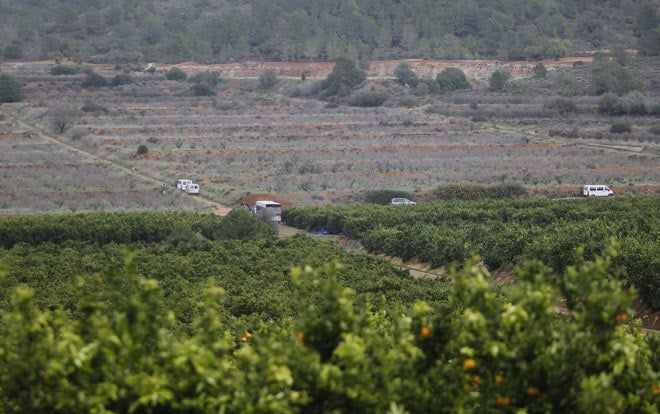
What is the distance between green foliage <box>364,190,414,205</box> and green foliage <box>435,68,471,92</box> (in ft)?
125

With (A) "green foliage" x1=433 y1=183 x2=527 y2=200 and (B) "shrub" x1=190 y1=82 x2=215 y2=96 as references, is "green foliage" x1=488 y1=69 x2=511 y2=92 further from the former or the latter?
(A) "green foliage" x1=433 y1=183 x2=527 y2=200

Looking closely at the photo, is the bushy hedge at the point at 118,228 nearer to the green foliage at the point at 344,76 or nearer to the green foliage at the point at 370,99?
the green foliage at the point at 370,99

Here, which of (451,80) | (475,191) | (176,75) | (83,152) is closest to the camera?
(475,191)

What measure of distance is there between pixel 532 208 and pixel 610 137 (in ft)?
81.6

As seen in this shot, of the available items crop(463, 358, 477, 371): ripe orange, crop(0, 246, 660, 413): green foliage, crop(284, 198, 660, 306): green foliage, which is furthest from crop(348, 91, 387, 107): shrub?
crop(463, 358, 477, 371): ripe orange

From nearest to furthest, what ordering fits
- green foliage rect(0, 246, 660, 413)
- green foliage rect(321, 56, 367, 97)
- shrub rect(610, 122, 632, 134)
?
green foliage rect(0, 246, 660, 413)
shrub rect(610, 122, 632, 134)
green foliage rect(321, 56, 367, 97)

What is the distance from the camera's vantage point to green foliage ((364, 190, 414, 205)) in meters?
43.4

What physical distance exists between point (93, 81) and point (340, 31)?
31.7 m

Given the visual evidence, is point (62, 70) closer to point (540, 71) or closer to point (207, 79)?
point (207, 79)

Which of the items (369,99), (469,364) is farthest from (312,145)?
(469,364)

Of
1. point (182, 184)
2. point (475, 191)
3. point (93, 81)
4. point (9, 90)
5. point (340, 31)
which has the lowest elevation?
point (93, 81)

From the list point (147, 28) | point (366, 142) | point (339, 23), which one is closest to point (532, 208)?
point (366, 142)

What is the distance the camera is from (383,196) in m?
43.5

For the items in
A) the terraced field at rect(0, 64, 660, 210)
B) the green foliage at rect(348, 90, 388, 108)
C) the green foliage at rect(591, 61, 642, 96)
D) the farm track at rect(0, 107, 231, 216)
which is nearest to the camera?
the farm track at rect(0, 107, 231, 216)
